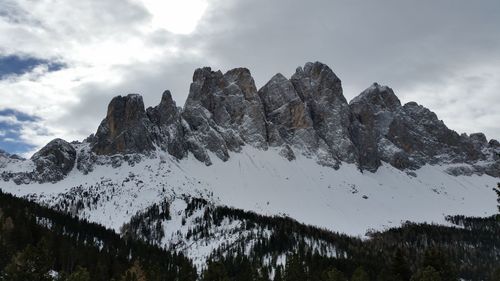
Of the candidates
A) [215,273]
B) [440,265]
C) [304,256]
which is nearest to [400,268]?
[440,265]

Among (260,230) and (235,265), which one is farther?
(260,230)

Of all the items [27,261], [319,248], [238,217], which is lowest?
[27,261]

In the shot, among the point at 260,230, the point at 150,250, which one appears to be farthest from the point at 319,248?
the point at 150,250

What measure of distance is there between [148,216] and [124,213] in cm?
1313

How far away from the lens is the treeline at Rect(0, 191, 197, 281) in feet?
179

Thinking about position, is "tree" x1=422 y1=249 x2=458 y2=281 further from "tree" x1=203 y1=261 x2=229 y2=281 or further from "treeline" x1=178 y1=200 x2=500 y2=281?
"tree" x1=203 y1=261 x2=229 y2=281

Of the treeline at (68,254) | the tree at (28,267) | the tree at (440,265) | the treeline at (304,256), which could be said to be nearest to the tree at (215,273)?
the treeline at (304,256)

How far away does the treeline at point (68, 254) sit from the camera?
54594mm

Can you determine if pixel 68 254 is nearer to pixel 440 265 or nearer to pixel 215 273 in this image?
pixel 215 273

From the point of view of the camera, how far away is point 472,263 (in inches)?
6914

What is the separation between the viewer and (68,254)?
9569 centimetres

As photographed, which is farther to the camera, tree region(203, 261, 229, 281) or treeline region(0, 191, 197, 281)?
tree region(203, 261, 229, 281)

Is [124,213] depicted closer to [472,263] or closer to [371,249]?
[371,249]

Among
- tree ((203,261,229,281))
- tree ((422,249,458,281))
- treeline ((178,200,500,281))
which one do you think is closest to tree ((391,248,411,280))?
tree ((422,249,458,281))
